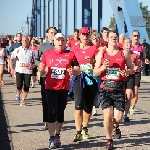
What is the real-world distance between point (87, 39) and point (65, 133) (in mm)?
1700

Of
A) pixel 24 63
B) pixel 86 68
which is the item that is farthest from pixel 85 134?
pixel 24 63

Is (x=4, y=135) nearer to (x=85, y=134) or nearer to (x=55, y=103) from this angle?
(x=85, y=134)

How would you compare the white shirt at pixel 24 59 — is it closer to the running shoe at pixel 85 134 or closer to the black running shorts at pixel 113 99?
the running shoe at pixel 85 134

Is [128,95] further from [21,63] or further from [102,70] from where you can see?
[21,63]

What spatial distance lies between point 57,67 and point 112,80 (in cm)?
83

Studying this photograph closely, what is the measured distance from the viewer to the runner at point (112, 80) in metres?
7.49

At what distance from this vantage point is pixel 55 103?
7.64m

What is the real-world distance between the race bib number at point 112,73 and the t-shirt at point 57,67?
1.84ft

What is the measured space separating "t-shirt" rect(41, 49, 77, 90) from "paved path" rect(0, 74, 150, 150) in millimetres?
948

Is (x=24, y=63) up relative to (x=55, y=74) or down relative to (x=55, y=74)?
up

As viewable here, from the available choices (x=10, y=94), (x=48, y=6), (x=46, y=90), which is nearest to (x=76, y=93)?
(x=46, y=90)

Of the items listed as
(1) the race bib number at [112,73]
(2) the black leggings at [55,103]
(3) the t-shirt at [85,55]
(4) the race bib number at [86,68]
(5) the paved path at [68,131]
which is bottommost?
(5) the paved path at [68,131]

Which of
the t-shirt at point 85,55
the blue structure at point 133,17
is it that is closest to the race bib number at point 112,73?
the t-shirt at point 85,55

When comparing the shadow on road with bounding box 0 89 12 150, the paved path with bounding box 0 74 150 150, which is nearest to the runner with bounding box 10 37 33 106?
the paved path with bounding box 0 74 150 150
